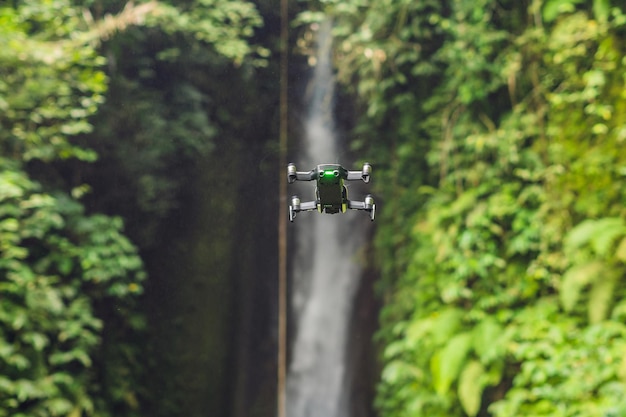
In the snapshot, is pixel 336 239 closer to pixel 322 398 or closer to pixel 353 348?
pixel 353 348

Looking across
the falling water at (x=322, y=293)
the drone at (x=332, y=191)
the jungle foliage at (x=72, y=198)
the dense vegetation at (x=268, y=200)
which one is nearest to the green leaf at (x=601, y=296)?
the dense vegetation at (x=268, y=200)

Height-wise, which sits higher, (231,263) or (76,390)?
(231,263)

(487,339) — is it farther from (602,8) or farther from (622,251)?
(602,8)

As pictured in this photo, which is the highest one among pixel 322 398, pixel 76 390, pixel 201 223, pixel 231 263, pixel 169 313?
pixel 201 223

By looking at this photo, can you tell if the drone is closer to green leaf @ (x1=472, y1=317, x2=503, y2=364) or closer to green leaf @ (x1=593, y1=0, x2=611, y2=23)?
green leaf @ (x1=472, y1=317, x2=503, y2=364)

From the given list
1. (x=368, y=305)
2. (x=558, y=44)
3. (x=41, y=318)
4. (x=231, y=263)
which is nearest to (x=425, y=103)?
(x=558, y=44)

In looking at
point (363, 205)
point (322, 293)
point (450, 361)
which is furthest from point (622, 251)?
point (363, 205)

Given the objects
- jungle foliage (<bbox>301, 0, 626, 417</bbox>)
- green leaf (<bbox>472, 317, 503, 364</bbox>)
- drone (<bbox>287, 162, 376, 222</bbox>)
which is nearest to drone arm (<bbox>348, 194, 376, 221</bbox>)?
drone (<bbox>287, 162, 376, 222</bbox>)
